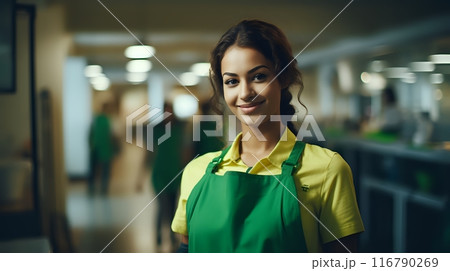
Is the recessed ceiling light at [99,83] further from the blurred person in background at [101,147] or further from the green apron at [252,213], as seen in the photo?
the green apron at [252,213]

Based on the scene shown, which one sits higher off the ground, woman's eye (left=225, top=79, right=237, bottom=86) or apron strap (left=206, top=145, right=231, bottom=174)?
woman's eye (left=225, top=79, right=237, bottom=86)

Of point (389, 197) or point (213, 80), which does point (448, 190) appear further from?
point (213, 80)

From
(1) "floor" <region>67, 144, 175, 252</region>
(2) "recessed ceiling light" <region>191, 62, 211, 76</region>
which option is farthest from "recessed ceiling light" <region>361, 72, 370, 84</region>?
(1) "floor" <region>67, 144, 175, 252</region>

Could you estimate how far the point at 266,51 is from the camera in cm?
116

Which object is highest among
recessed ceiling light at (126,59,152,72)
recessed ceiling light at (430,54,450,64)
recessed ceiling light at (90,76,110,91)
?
recessed ceiling light at (430,54,450,64)

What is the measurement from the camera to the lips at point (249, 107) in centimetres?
120

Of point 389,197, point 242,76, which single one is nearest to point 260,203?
point 242,76

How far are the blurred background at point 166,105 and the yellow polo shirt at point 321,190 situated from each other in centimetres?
16

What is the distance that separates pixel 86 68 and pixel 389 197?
95 cm

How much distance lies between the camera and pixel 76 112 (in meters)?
1.37

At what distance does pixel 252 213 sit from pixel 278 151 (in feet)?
0.56

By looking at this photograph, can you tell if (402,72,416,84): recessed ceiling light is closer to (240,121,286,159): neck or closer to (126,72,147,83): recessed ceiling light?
(240,121,286,159): neck

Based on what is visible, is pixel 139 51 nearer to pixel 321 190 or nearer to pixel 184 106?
pixel 184 106

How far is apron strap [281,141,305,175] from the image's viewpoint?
1.16 meters
